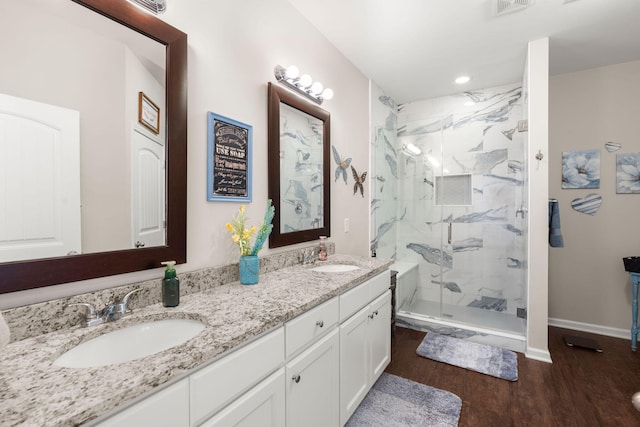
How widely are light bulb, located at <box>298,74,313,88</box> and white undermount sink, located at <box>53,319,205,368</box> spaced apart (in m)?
1.63

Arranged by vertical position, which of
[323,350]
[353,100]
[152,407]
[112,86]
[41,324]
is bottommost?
[323,350]

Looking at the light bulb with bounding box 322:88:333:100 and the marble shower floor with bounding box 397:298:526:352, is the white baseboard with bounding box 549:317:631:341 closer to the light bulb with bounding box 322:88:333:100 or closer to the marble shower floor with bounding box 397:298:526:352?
the marble shower floor with bounding box 397:298:526:352

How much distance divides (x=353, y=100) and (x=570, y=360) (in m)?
2.96

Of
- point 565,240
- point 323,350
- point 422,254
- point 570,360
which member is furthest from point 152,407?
point 565,240

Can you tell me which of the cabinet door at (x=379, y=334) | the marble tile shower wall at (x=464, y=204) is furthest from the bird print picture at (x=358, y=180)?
the cabinet door at (x=379, y=334)

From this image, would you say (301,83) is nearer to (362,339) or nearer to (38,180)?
(38,180)

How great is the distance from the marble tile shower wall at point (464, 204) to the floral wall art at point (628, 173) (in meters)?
0.80

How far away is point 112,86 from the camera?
1076mm

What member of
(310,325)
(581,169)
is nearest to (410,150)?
(581,169)

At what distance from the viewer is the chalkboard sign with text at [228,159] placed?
145 cm

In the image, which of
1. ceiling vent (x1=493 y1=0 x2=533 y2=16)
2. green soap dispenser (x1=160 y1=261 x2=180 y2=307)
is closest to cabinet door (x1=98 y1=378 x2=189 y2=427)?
green soap dispenser (x1=160 y1=261 x2=180 y2=307)

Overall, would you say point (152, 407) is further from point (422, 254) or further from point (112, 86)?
point (422, 254)

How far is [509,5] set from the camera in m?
1.94

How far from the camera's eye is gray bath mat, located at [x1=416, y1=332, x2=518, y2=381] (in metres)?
2.29
